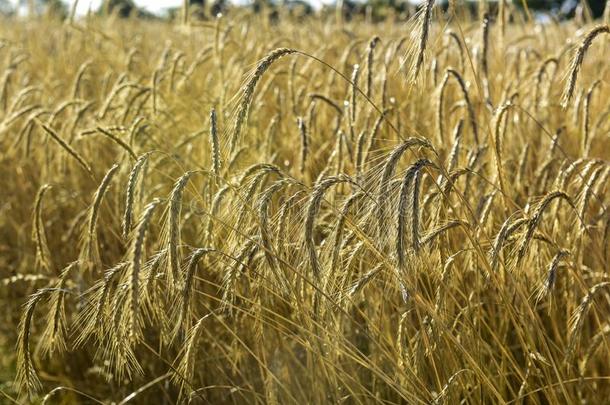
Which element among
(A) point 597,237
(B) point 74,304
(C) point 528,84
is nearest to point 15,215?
(B) point 74,304

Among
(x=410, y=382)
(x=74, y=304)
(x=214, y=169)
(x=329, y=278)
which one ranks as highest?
(x=214, y=169)

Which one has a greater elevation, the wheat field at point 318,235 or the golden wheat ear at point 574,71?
the golden wheat ear at point 574,71

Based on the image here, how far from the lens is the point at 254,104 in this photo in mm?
3145

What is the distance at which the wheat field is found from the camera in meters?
1.57

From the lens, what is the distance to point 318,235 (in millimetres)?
2752

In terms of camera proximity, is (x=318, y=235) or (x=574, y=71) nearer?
(x=574, y=71)

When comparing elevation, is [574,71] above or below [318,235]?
above

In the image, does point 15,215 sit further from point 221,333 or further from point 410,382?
point 410,382

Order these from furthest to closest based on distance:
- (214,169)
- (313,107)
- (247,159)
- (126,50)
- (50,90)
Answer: (126,50) → (50,90) → (247,159) → (313,107) → (214,169)

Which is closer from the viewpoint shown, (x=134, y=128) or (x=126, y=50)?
(x=134, y=128)

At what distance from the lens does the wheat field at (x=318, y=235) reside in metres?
1.57

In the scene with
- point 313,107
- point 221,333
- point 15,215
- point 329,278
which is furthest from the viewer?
point 15,215

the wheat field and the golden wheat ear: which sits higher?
the golden wheat ear

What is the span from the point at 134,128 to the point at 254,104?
0.85 metres
